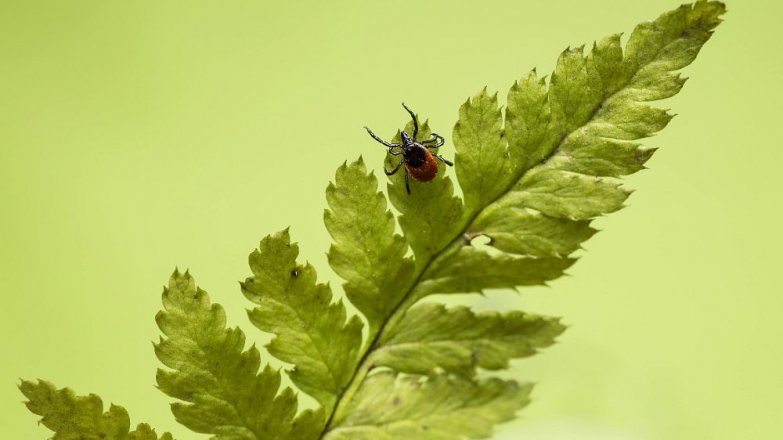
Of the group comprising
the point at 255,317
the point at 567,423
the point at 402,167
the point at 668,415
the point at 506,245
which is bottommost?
the point at 255,317

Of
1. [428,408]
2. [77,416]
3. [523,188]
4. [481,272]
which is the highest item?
[523,188]

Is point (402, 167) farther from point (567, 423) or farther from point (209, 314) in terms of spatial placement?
point (567, 423)

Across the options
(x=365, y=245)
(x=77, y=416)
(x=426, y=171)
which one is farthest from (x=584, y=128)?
(x=77, y=416)

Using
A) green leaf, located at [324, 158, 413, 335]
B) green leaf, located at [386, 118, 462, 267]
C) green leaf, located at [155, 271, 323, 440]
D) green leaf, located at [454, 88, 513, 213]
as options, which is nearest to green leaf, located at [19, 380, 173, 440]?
green leaf, located at [155, 271, 323, 440]

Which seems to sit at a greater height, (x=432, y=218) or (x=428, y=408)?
(x=432, y=218)

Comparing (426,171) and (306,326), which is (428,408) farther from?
(426,171)

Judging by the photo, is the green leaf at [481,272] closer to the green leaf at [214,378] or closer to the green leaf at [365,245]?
the green leaf at [365,245]

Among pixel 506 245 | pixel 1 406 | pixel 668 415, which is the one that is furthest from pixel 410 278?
pixel 1 406
